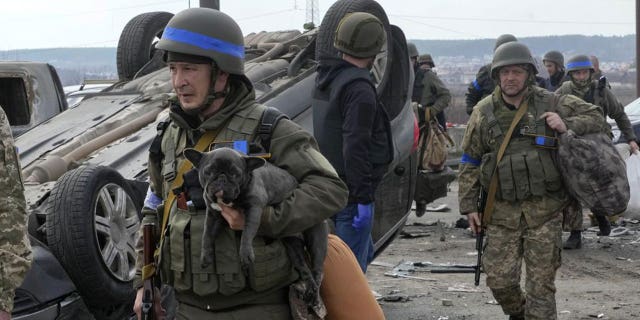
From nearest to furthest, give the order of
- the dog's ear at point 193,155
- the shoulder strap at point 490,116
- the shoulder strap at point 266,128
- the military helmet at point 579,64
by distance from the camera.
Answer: the dog's ear at point 193,155 → the shoulder strap at point 266,128 → the shoulder strap at point 490,116 → the military helmet at point 579,64

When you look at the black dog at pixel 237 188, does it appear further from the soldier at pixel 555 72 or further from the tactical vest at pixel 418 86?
the tactical vest at pixel 418 86

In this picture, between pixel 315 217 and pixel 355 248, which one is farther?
pixel 355 248

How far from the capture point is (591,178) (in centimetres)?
685

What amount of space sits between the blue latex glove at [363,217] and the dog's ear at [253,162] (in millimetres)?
2993

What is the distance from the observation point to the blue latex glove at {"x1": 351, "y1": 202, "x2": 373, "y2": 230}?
21.3ft

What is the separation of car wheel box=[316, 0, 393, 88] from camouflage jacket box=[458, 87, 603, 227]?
911 millimetres

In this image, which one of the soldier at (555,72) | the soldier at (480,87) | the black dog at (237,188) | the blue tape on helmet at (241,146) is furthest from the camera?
the soldier at (555,72)

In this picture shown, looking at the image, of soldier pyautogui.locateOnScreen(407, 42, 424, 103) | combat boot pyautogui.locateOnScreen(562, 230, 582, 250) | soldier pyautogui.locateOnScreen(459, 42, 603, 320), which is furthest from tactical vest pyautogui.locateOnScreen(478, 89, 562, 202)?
soldier pyautogui.locateOnScreen(407, 42, 424, 103)

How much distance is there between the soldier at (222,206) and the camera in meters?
3.65

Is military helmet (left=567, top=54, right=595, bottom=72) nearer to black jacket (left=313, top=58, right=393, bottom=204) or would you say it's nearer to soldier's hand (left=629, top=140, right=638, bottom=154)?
soldier's hand (left=629, top=140, right=638, bottom=154)

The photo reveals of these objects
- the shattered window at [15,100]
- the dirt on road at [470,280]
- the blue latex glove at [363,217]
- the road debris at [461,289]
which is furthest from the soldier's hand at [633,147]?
the shattered window at [15,100]

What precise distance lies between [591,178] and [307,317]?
3.55 m

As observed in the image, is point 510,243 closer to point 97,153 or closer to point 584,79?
point 97,153

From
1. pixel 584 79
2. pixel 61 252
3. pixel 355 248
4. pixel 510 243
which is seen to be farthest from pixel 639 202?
pixel 61 252
